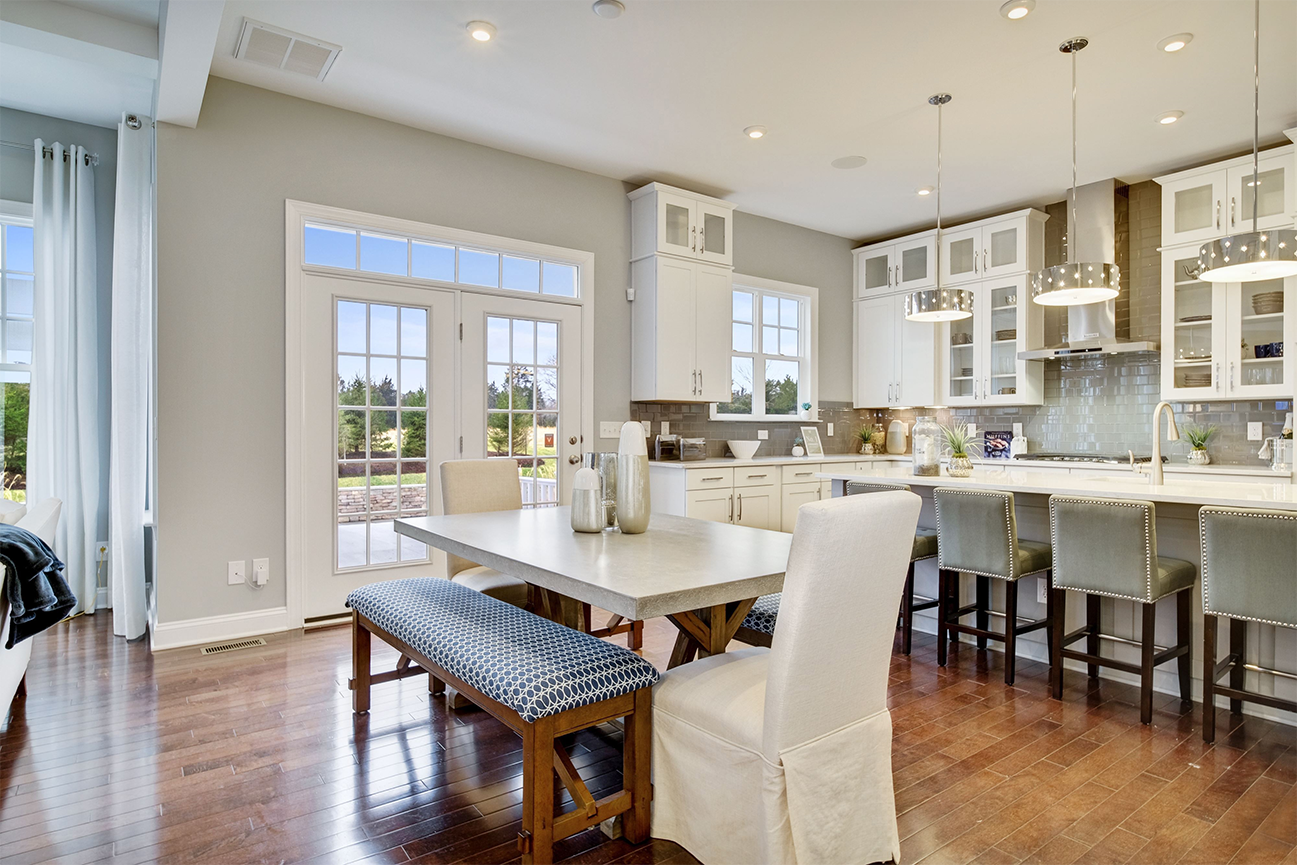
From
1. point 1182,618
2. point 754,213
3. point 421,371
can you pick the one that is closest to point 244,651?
point 421,371

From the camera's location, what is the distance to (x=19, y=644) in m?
2.73

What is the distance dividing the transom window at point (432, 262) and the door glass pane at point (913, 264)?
3171 millimetres

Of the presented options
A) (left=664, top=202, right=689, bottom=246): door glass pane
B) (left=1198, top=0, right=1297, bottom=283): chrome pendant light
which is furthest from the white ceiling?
(left=1198, top=0, right=1297, bottom=283): chrome pendant light

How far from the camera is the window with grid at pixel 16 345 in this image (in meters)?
4.16

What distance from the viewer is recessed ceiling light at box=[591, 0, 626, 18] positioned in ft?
9.66

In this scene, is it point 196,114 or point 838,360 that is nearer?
point 196,114

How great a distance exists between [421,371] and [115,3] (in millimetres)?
2115

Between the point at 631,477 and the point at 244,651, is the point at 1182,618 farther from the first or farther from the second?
the point at 244,651

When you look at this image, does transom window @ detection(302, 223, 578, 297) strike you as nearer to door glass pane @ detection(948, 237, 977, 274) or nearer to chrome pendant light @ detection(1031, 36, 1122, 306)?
chrome pendant light @ detection(1031, 36, 1122, 306)

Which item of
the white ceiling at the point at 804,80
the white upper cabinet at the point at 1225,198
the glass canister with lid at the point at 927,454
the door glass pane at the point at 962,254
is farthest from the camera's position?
the door glass pane at the point at 962,254

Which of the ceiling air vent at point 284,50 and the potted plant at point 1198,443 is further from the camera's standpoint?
the potted plant at point 1198,443

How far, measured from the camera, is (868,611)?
1.72 metres

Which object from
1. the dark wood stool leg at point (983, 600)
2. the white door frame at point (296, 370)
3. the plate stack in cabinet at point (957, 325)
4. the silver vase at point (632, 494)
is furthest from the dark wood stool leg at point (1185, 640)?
the white door frame at point (296, 370)

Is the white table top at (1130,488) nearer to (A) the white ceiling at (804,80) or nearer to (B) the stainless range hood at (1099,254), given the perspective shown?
(B) the stainless range hood at (1099,254)
